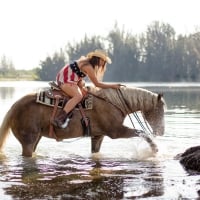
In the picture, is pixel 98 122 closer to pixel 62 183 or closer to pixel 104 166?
pixel 104 166

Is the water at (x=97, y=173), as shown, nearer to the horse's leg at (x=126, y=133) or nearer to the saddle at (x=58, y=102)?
the horse's leg at (x=126, y=133)

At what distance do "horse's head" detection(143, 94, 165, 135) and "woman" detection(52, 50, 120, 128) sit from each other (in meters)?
1.12

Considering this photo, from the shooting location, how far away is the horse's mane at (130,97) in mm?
9898

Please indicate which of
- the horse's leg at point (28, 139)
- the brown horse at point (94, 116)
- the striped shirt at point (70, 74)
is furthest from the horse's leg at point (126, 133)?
the horse's leg at point (28, 139)

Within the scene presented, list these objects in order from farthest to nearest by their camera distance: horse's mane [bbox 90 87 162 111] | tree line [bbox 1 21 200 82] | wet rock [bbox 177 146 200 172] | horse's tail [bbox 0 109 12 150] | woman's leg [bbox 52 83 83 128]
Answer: tree line [bbox 1 21 200 82], horse's mane [bbox 90 87 162 111], horse's tail [bbox 0 109 12 150], woman's leg [bbox 52 83 83 128], wet rock [bbox 177 146 200 172]

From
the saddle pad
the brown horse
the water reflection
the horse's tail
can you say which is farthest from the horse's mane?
the horse's tail

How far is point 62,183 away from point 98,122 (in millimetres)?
2593

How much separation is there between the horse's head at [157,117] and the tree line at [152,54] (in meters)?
84.0

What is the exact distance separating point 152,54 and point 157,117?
92.8 meters

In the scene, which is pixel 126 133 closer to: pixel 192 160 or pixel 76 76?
pixel 76 76

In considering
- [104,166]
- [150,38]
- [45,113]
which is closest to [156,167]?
[104,166]

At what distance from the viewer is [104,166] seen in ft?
29.3

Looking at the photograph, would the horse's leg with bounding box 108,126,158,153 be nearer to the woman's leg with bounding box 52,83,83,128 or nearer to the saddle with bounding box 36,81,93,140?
the saddle with bounding box 36,81,93,140

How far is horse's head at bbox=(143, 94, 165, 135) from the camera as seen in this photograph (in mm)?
10177
